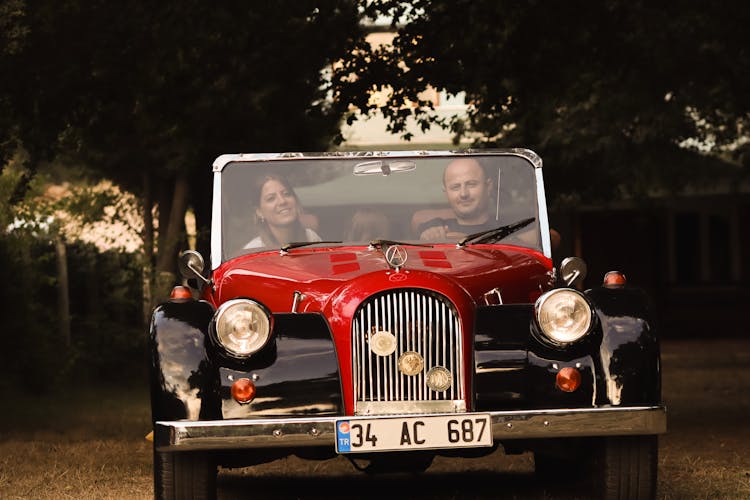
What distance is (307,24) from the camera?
42.8 feet

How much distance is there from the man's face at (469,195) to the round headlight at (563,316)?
1.48 m

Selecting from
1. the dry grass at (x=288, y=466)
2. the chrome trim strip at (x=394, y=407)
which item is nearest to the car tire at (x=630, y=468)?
the chrome trim strip at (x=394, y=407)

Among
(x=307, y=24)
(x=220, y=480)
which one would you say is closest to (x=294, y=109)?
(x=307, y=24)

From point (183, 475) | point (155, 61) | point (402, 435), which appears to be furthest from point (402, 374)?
point (155, 61)

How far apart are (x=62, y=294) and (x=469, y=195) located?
970 cm

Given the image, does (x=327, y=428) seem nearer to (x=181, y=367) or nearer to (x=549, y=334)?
(x=181, y=367)

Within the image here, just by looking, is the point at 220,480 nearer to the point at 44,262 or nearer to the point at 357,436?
the point at 357,436

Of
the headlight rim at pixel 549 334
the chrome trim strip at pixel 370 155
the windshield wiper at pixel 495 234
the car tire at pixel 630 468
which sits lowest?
the car tire at pixel 630 468

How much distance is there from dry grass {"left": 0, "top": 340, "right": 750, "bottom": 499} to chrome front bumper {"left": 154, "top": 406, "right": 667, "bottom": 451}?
1.56m

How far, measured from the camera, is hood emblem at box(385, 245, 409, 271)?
6930 mm

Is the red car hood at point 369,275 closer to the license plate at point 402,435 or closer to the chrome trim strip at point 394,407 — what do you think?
the chrome trim strip at point 394,407

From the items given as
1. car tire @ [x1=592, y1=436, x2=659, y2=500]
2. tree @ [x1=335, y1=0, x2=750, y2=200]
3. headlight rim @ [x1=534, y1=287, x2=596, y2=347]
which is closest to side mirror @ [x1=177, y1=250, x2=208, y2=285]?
headlight rim @ [x1=534, y1=287, x2=596, y2=347]

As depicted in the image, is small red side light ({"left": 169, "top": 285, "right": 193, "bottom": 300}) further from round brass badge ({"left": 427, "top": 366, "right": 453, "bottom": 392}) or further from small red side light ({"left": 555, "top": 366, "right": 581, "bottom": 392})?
small red side light ({"left": 555, "top": 366, "right": 581, "bottom": 392})

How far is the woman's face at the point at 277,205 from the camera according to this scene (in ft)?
25.9
